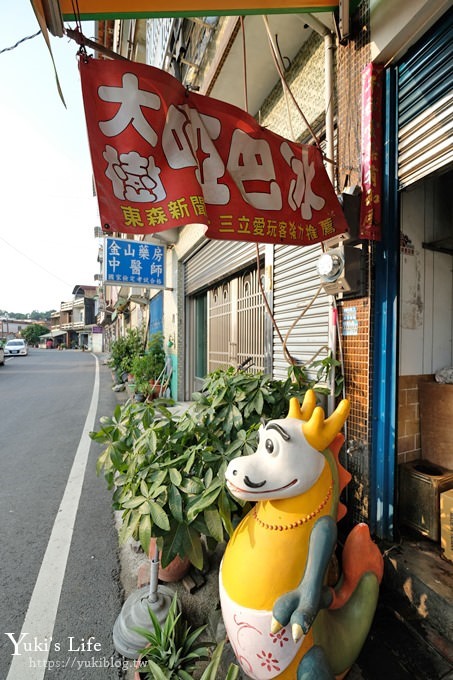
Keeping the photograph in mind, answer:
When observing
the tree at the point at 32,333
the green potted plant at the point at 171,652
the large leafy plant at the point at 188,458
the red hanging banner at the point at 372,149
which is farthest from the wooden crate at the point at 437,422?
the tree at the point at 32,333

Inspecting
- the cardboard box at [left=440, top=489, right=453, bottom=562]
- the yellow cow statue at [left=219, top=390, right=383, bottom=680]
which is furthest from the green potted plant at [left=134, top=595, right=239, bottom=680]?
the cardboard box at [left=440, top=489, right=453, bottom=562]

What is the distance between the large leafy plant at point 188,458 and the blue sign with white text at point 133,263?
20.9 feet

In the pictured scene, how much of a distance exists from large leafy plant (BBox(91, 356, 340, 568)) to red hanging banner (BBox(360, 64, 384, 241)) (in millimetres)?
1179

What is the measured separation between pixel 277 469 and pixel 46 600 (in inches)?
92.8

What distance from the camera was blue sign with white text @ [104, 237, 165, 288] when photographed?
27.1 feet

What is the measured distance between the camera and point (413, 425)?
2.78m

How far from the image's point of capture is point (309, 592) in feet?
4.58

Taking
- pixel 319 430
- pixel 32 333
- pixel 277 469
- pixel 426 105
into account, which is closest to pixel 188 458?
pixel 277 469

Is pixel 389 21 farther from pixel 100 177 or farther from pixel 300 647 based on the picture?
pixel 300 647

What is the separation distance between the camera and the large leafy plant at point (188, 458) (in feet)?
6.24

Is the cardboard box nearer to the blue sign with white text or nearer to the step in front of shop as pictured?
the step in front of shop

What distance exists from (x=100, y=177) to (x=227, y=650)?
2.93m

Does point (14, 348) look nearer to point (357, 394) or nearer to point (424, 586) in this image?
point (357, 394)

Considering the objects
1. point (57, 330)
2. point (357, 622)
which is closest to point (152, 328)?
point (357, 622)
